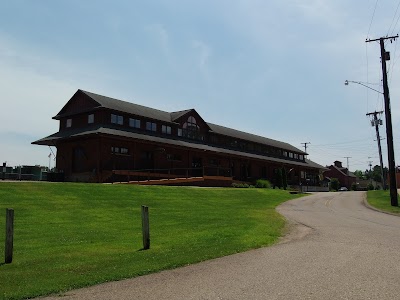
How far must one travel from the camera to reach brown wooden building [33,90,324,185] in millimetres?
38938

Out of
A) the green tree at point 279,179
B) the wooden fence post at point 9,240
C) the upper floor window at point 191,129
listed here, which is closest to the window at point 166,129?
the upper floor window at point 191,129

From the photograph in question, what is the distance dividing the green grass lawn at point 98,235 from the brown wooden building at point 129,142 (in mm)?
14103

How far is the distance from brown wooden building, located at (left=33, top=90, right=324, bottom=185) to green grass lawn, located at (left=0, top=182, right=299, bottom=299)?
1410 cm

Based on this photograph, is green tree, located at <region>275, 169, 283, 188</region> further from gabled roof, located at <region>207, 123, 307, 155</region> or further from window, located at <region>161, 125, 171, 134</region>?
window, located at <region>161, 125, 171, 134</region>

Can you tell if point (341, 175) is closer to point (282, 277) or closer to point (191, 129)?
point (191, 129)

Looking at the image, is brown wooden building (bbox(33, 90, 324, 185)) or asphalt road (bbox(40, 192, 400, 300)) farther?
brown wooden building (bbox(33, 90, 324, 185))

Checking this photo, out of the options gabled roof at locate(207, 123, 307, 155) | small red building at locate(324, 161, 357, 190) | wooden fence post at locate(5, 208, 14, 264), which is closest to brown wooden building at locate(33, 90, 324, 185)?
gabled roof at locate(207, 123, 307, 155)

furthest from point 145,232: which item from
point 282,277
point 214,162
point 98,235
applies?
point 214,162

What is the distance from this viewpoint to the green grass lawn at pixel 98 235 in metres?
8.21

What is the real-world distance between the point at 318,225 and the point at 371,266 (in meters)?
8.43

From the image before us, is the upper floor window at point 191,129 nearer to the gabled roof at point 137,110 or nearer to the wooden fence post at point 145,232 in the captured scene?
the gabled roof at point 137,110

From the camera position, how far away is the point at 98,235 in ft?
43.1

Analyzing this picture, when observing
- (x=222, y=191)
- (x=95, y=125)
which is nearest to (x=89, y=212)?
(x=222, y=191)

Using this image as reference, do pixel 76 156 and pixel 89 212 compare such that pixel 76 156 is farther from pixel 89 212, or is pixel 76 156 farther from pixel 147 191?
pixel 89 212
